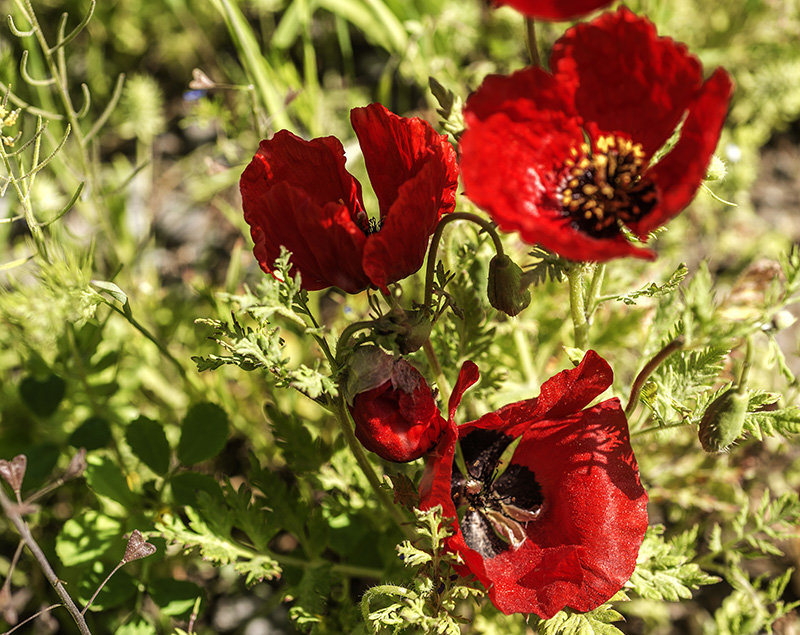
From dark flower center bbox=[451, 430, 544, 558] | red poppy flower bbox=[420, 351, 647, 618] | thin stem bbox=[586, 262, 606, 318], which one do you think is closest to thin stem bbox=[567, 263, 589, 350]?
thin stem bbox=[586, 262, 606, 318]

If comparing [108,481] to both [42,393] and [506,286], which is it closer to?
[42,393]

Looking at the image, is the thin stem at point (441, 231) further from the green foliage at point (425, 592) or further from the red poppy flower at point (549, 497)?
the green foliage at point (425, 592)

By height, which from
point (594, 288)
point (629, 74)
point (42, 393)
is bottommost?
point (42, 393)

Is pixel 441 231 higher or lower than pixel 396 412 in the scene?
higher

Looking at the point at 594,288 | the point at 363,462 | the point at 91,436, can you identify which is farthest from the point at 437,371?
the point at 91,436

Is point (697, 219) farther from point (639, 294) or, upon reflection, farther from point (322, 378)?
point (322, 378)

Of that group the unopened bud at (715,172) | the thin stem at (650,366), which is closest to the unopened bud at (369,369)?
the thin stem at (650,366)
